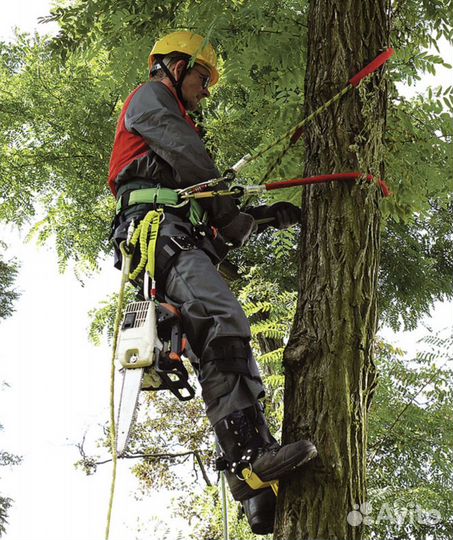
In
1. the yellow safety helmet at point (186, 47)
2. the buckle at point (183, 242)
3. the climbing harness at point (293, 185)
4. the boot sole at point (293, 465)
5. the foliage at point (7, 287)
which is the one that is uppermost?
the foliage at point (7, 287)

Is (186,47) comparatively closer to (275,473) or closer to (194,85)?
(194,85)

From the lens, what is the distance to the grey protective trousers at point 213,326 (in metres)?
2.42

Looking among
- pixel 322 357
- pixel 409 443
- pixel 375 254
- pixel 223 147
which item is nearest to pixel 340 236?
pixel 375 254

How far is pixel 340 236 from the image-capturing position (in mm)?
2566

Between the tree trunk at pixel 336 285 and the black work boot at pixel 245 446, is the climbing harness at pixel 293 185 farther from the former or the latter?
the black work boot at pixel 245 446

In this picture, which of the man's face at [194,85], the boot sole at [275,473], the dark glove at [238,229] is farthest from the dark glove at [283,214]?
the boot sole at [275,473]

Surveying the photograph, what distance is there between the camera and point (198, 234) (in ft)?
9.26

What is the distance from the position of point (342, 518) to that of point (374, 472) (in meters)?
3.96

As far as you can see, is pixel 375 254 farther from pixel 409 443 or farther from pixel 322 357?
pixel 409 443

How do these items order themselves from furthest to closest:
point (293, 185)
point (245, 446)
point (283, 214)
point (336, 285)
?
point (283, 214)
point (293, 185)
point (336, 285)
point (245, 446)

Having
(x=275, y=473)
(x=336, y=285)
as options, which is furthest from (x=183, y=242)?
(x=275, y=473)

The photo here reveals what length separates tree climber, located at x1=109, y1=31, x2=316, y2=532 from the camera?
7.89 feet

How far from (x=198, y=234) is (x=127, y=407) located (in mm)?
783

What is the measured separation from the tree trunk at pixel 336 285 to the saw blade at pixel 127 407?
1.68 feet
